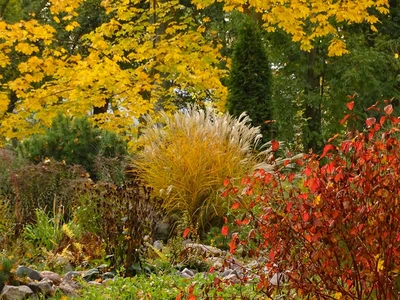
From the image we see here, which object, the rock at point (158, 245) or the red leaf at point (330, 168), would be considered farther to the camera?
the rock at point (158, 245)

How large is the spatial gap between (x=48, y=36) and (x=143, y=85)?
1796mm

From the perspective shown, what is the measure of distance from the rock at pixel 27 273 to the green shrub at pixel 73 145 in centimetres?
441

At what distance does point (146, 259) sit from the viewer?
A: 20.6 feet

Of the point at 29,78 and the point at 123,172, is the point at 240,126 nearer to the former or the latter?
the point at 123,172

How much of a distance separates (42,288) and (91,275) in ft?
2.81

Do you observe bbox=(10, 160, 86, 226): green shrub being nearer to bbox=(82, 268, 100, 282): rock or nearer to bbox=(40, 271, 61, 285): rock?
bbox=(82, 268, 100, 282): rock

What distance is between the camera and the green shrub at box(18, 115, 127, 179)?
32.9ft

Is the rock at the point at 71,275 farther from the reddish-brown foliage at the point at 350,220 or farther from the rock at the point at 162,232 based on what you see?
the reddish-brown foliage at the point at 350,220

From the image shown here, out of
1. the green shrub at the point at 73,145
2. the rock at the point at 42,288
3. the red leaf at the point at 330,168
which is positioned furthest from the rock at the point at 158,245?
the red leaf at the point at 330,168

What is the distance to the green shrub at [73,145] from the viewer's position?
32.9 ft

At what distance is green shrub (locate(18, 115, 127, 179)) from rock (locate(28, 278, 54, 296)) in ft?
15.5

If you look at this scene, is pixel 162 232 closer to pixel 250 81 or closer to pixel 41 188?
pixel 41 188

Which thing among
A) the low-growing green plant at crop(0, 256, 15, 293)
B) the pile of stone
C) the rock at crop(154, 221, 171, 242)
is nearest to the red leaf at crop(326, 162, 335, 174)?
the pile of stone

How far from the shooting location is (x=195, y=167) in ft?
27.1
